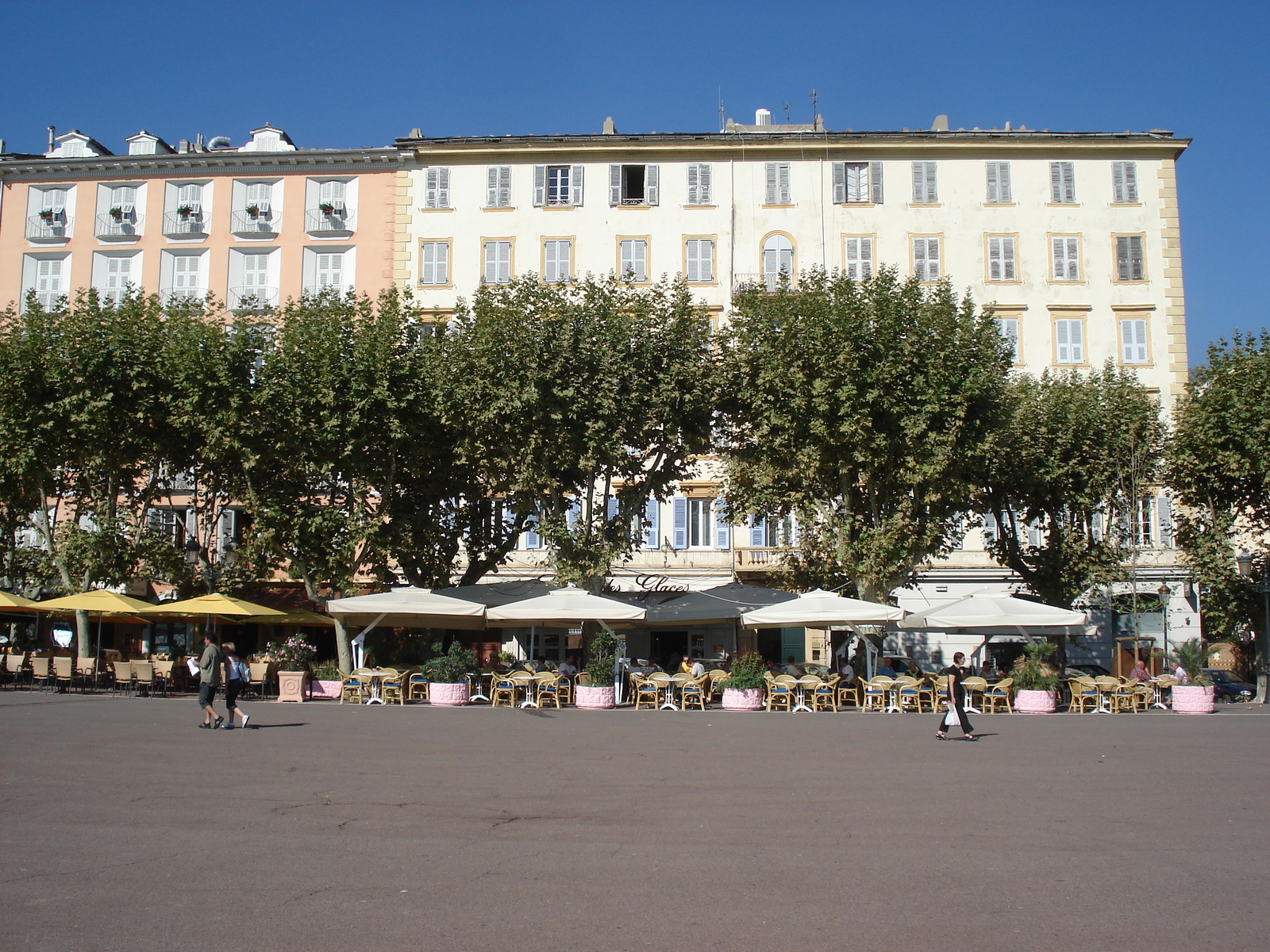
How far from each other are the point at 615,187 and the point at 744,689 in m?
21.3

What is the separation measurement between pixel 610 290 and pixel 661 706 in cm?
1089

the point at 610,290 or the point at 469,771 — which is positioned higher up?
the point at 610,290

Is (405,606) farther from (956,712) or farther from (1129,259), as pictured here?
(1129,259)

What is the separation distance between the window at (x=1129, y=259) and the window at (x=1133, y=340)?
1.61m

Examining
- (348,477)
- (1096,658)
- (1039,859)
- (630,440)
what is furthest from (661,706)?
(1096,658)

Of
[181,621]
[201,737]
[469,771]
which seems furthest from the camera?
[181,621]

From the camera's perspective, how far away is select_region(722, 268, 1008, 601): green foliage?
26438mm

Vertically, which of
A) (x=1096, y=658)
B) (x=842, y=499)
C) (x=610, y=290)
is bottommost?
(x=1096, y=658)

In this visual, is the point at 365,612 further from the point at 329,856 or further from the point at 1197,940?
the point at 1197,940

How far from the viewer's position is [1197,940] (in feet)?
19.4

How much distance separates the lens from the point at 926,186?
3844cm

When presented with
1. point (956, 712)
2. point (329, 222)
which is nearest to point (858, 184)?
point (329, 222)

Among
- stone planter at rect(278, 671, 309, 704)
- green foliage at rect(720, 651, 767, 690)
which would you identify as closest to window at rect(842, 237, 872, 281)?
green foliage at rect(720, 651, 767, 690)

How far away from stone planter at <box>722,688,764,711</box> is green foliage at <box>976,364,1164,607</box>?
1056 centimetres
